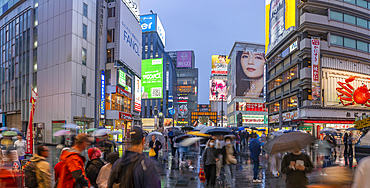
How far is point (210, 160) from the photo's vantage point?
29.7 ft

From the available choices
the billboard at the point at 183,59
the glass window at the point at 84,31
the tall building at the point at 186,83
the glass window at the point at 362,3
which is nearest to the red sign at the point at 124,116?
the glass window at the point at 84,31

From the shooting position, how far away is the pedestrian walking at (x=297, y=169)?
17.8 ft

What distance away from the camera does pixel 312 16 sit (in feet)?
128

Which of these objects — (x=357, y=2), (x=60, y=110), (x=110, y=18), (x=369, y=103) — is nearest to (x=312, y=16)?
(x=357, y=2)

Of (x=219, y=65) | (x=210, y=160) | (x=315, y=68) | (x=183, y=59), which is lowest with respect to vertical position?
(x=210, y=160)

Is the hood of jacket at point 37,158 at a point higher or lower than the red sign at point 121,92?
lower

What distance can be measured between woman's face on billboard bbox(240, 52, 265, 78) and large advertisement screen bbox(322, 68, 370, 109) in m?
39.5

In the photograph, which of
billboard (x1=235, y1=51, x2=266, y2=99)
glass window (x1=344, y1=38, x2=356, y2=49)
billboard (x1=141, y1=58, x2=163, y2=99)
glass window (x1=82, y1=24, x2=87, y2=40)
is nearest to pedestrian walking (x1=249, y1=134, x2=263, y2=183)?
glass window (x1=82, y1=24, x2=87, y2=40)

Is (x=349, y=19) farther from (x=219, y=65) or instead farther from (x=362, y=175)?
(x=219, y=65)

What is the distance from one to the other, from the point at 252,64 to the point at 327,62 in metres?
42.4

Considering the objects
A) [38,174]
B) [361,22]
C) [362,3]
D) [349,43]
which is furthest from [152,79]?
[38,174]

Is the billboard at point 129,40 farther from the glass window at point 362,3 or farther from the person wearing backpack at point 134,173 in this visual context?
the person wearing backpack at point 134,173

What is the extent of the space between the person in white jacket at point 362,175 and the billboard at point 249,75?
77735 millimetres

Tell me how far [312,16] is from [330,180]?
1628 inches
